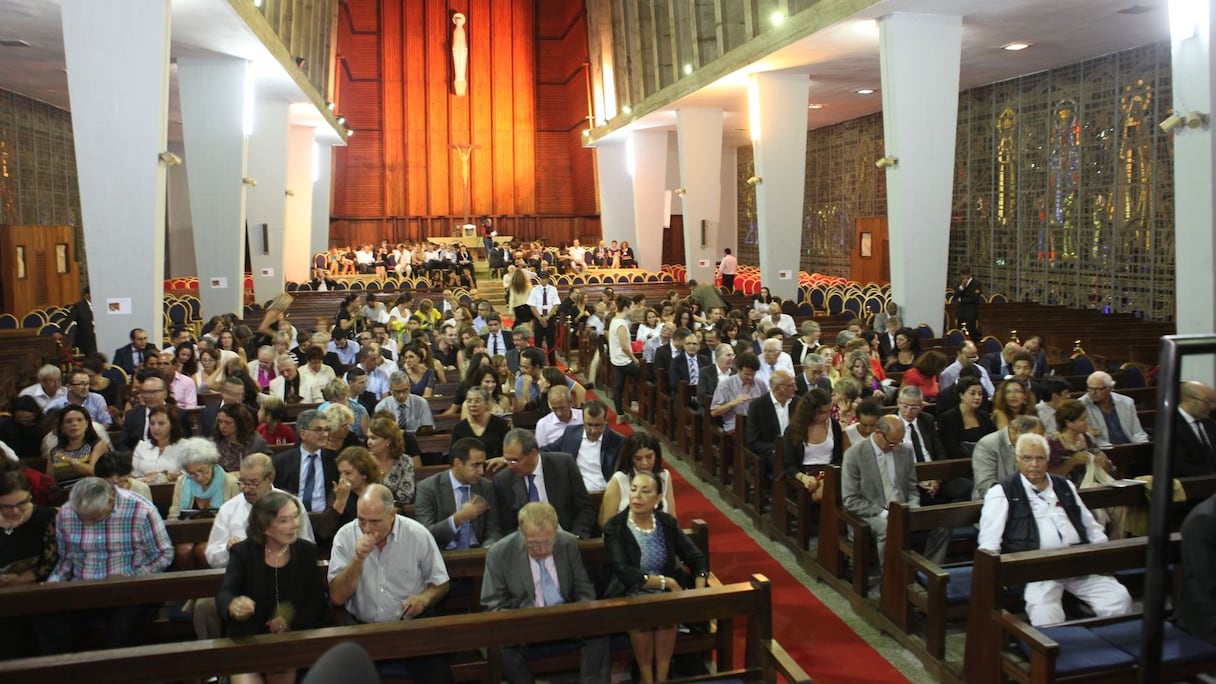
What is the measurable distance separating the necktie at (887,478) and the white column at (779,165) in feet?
37.2

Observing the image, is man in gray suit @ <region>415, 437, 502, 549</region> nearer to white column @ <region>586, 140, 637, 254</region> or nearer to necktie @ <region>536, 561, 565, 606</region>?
necktie @ <region>536, 561, 565, 606</region>

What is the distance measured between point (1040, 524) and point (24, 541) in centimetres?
506

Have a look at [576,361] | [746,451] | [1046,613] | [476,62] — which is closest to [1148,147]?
[576,361]

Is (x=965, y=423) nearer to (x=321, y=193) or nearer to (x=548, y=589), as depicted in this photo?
(x=548, y=589)

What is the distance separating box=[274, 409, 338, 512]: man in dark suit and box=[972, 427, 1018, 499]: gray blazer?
12.9 ft

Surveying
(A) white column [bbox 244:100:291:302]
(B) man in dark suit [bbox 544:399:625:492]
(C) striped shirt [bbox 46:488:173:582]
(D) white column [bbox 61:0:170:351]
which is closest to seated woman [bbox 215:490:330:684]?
(C) striped shirt [bbox 46:488:173:582]

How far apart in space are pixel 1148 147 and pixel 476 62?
87.6 ft

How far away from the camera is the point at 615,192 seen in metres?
30.1

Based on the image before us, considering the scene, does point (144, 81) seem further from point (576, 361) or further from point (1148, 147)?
point (1148, 147)

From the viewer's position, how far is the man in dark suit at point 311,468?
18.5ft

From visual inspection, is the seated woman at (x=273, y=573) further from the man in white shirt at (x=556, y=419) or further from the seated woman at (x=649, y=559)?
the man in white shirt at (x=556, y=419)

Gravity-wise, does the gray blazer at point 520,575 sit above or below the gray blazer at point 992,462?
below

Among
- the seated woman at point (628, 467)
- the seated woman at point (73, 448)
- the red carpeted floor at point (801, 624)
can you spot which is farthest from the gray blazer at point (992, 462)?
the seated woman at point (73, 448)

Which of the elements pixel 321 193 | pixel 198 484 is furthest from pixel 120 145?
pixel 321 193
